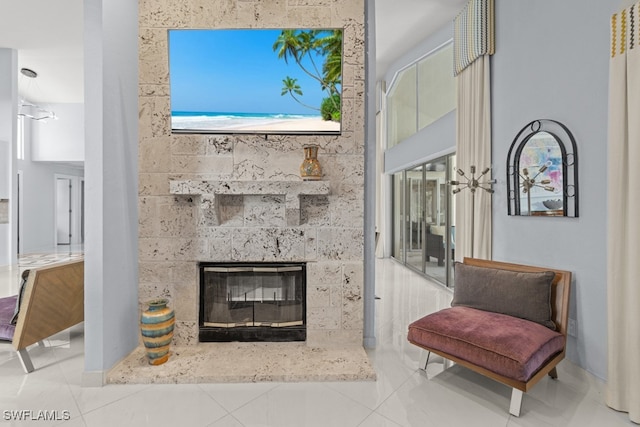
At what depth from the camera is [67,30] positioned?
5.00 meters

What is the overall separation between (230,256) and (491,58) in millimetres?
3293

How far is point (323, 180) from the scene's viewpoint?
2688mm

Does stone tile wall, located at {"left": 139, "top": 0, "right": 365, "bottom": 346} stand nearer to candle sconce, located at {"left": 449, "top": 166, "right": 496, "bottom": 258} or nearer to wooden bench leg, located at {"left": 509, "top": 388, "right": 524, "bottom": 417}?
wooden bench leg, located at {"left": 509, "top": 388, "right": 524, "bottom": 417}

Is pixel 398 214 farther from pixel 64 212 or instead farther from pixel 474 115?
pixel 64 212

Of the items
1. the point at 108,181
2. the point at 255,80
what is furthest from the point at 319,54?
the point at 108,181

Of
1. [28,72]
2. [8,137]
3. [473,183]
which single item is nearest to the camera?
[473,183]

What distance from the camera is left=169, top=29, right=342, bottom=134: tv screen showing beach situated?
8.66ft

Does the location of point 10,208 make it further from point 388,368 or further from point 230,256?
point 388,368

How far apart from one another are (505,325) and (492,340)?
0.23m

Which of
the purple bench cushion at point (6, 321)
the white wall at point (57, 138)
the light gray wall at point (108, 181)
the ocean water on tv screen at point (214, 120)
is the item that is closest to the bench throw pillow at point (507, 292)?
the ocean water on tv screen at point (214, 120)

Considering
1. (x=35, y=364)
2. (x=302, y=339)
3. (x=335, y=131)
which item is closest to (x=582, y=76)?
(x=335, y=131)

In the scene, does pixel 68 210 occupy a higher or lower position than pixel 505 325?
higher

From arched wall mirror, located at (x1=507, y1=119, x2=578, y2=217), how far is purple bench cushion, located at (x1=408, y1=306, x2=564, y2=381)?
0.98 metres

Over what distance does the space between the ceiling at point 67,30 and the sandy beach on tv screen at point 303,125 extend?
258 centimetres
